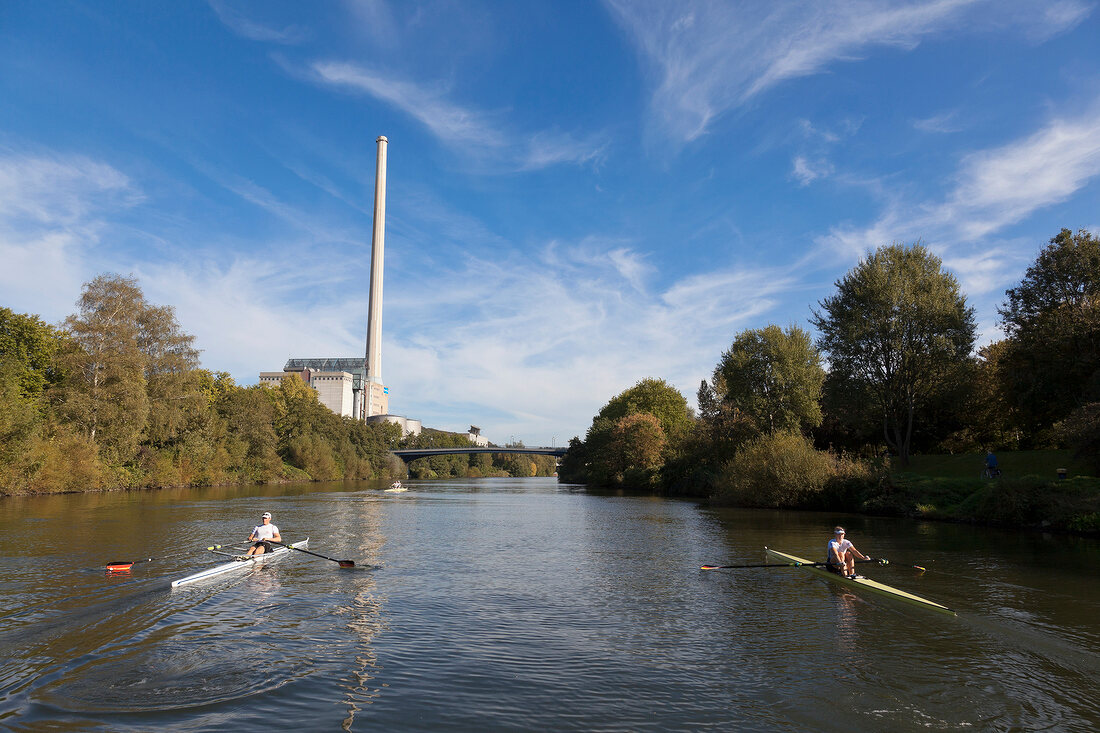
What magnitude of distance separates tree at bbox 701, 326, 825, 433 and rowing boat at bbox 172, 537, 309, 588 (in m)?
43.8

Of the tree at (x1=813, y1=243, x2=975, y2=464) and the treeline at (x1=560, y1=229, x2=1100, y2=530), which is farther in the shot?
the tree at (x1=813, y1=243, x2=975, y2=464)

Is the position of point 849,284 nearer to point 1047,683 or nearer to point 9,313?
point 1047,683

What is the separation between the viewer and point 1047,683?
10.1 m

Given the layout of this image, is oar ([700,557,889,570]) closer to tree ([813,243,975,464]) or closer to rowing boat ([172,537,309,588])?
rowing boat ([172,537,309,588])

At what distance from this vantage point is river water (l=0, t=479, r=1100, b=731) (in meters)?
8.73

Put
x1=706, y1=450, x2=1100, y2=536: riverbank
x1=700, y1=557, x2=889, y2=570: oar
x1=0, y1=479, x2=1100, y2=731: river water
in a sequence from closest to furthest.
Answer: x1=0, y1=479, x2=1100, y2=731: river water
x1=700, y1=557, x2=889, y2=570: oar
x1=706, y1=450, x2=1100, y2=536: riverbank

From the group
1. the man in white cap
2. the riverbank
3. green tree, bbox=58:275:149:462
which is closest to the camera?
the man in white cap

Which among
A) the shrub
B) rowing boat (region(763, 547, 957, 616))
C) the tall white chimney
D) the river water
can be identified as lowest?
the river water

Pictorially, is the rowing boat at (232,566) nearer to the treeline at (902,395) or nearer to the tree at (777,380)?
the treeline at (902,395)

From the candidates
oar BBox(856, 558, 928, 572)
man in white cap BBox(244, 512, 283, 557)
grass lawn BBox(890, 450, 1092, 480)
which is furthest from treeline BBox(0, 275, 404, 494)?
grass lawn BBox(890, 450, 1092, 480)

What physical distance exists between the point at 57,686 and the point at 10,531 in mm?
21308

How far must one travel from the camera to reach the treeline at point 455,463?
148188mm

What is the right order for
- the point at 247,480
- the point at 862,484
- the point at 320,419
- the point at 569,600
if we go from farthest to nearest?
1. the point at 320,419
2. the point at 247,480
3. the point at 862,484
4. the point at 569,600

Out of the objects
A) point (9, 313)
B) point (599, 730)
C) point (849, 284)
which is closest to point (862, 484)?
point (849, 284)
